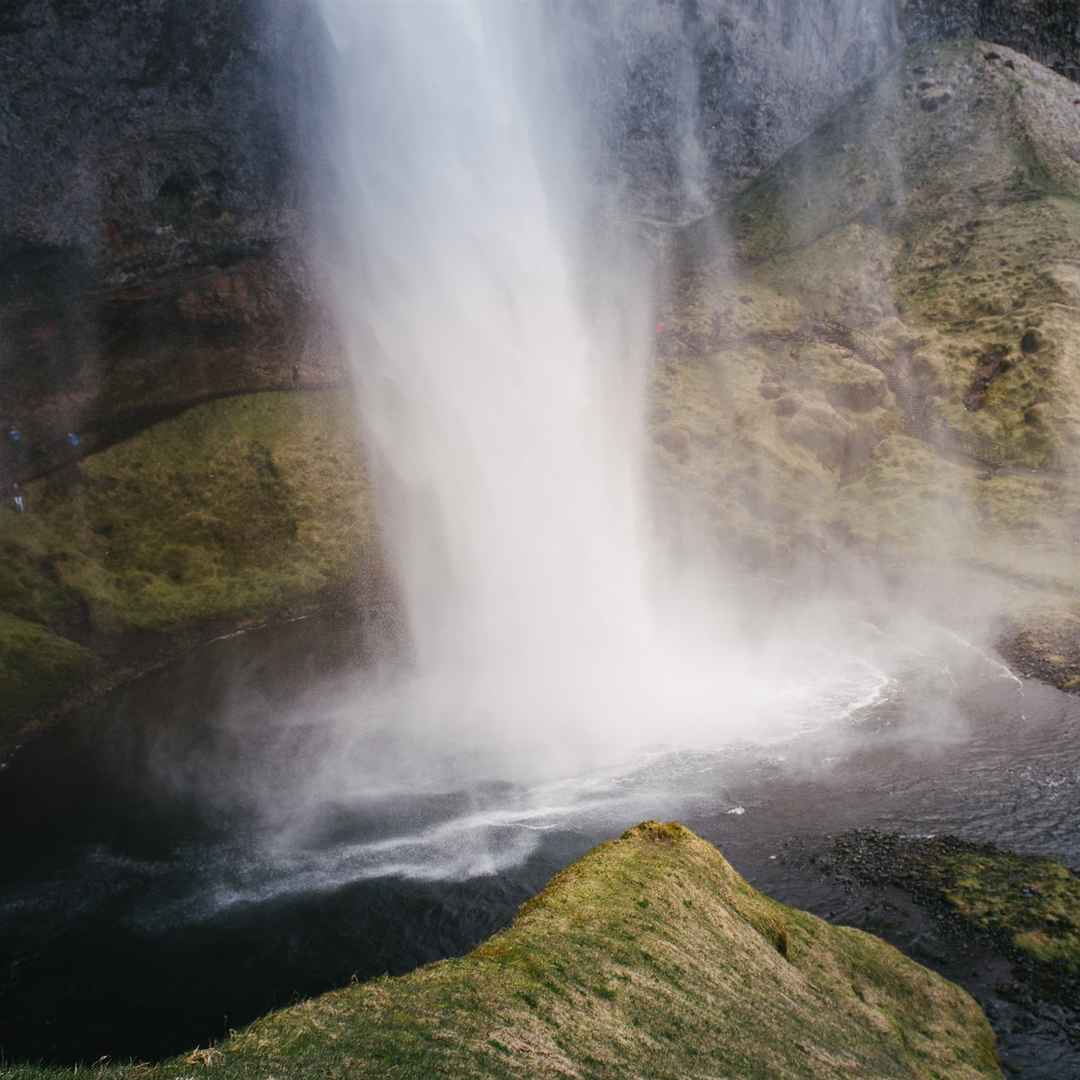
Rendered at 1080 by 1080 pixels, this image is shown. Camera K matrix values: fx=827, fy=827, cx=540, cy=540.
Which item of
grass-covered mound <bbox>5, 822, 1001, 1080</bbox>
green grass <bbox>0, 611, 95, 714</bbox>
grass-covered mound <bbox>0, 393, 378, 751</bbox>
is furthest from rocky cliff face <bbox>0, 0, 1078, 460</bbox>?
grass-covered mound <bbox>5, 822, 1001, 1080</bbox>

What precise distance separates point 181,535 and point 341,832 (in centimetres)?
4792

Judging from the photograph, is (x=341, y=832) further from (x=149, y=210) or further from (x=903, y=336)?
(x=903, y=336)

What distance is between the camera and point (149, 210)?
91000 mm

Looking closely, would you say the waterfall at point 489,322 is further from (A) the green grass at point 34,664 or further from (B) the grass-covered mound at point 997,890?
(B) the grass-covered mound at point 997,890

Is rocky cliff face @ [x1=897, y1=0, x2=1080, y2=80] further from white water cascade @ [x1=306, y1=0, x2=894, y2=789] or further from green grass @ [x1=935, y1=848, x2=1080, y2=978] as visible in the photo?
green grass @ [x1=935, y1=848, x2=1080, y2=978]

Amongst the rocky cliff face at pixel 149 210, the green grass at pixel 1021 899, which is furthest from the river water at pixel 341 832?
the rocky cliff face at pixel 149 210

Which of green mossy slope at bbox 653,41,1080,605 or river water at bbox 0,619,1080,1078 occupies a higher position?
green mossy slope at bbox 653,41,1080,605

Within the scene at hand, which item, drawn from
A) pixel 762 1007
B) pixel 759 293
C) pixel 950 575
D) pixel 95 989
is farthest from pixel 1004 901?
pixel 759 293

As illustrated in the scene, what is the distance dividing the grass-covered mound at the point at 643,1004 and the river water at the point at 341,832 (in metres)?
4.56

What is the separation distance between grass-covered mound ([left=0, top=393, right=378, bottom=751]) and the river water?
43.7 feet

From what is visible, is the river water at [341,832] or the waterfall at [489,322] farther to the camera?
the waterfall at [489,322]

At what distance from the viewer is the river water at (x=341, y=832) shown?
105 feet

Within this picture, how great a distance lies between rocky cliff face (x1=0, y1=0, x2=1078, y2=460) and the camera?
275ft

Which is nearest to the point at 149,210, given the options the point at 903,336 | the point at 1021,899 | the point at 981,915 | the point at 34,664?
the point at 34,664
